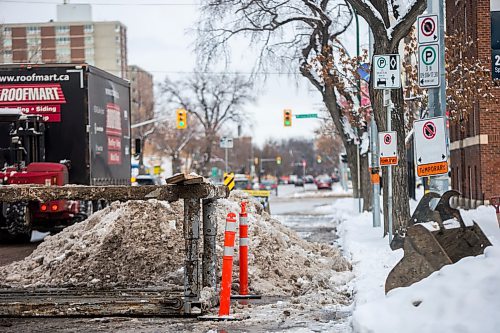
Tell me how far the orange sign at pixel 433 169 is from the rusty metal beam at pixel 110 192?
12.3 ft

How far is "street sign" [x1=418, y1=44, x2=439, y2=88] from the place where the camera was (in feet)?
43.3

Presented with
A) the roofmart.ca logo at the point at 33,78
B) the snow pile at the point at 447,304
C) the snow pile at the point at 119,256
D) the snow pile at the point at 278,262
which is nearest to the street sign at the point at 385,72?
the snow pile at the point at 278,262

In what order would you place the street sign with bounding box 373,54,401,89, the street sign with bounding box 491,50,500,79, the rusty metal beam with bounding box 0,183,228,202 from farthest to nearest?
the street sign with bounding box 491,50,500,79 < the street sign with bounding box 373,54,401,89 < the rusty metal beam with bounding box 0,183,228,202

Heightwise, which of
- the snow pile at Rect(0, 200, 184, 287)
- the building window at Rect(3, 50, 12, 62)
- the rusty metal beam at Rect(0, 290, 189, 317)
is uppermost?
the building window at Rect(3, 50, 12, 62)

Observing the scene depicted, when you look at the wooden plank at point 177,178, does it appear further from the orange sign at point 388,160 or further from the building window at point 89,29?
the building window at point 89,29

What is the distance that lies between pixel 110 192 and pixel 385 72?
340 inches

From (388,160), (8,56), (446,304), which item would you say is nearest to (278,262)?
(388,160)

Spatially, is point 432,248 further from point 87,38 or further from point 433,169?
point 87,38

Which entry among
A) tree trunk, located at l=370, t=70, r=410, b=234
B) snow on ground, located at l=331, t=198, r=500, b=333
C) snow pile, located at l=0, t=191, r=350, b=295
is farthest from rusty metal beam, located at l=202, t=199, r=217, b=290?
tree trunk, located at l=370, t=70, r=410, b=234

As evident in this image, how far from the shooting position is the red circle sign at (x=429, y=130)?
12205mm

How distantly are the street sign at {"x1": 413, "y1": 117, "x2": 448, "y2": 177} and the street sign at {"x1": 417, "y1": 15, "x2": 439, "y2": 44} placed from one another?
154 centimetres

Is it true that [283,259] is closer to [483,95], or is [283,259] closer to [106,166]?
[106,166]

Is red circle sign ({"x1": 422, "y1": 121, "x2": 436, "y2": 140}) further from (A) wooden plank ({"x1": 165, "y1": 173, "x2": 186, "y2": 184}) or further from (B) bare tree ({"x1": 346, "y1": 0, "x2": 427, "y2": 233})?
(B) bare tree ({"x1": 346, "y1": 0, "x2": 427, "y2": 233})

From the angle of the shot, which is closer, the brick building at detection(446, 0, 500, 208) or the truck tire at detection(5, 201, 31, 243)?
the truck tire at detection(5, 201, 31, 243)
